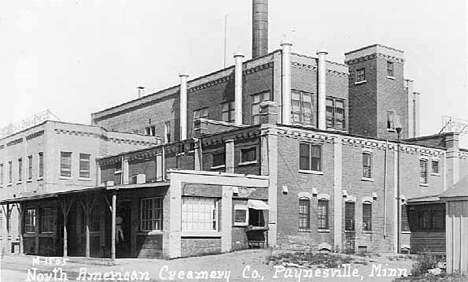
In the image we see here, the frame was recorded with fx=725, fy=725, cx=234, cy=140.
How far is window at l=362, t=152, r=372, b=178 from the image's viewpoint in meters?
39.2

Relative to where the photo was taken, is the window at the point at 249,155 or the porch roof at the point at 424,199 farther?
the porch roof at the point at 424,199

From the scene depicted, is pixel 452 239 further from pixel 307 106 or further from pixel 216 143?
pixel 307 106

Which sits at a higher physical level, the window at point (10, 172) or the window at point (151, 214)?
the window at point (10, 172)

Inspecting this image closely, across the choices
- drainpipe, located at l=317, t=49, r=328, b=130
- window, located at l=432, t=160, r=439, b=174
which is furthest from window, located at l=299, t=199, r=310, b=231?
window, located at l=432, t=160, r=439, b=174

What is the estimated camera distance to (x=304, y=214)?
119 ft

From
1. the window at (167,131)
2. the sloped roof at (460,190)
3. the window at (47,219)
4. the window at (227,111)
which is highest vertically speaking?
the window at (227,111)

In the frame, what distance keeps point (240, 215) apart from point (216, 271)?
9.36 m

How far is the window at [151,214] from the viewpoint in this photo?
33250mm

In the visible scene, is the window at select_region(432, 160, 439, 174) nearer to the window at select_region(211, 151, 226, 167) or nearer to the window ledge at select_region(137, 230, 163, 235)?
the window at select_region(211, 151, 226, 167)

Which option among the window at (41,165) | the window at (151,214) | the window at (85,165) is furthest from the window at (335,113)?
the window at (41,165)

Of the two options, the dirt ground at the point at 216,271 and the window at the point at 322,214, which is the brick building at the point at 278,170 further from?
the dirt ground at the point at 216,271

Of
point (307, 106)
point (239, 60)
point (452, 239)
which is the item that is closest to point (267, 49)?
point (239, 60)

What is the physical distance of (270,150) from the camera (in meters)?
35.0

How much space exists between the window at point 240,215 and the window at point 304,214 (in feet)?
10.4
